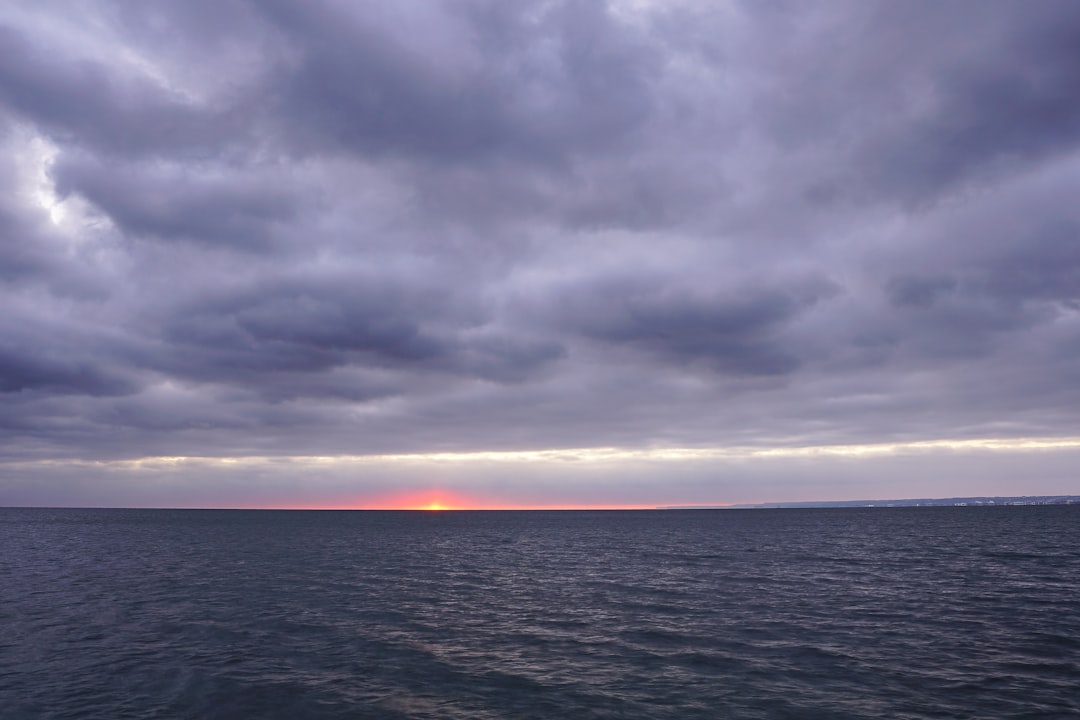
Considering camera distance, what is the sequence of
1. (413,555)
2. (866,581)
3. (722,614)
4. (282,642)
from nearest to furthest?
(282,642) < (722,614) < (866,581) < (413,555)

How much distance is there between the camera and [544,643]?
36.4 meters

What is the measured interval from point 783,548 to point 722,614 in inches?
2729

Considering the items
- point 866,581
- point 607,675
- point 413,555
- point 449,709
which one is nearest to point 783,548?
point 866,581

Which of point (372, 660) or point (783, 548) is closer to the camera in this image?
point (372, 660)

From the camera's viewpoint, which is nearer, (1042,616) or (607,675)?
(607,675)

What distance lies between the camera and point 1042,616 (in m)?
43.2

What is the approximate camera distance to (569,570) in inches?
2943

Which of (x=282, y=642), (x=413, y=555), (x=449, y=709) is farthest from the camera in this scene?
(x=413, y=555)

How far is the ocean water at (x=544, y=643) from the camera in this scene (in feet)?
86.3

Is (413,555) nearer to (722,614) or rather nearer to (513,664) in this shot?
(722,614)

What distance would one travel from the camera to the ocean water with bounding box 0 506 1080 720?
26.3 metres

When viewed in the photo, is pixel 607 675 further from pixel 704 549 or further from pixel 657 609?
pixel 704 549

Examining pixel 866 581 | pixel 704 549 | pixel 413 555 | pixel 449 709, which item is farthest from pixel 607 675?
pixel 704 549

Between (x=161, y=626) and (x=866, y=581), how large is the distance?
58790 millimetres
